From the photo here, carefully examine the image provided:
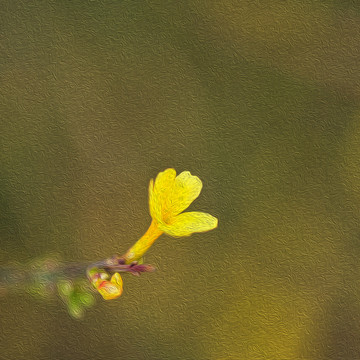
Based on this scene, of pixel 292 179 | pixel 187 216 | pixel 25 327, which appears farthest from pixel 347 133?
pixel 25 327

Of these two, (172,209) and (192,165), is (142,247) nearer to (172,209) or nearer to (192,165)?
(172,209)

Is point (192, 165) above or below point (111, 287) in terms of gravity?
above

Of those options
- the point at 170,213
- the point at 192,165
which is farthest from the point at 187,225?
the point at 192,165

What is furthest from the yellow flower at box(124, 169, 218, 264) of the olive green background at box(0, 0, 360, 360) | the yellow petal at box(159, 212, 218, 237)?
the olive green background at box(0, 0, 360, 360)

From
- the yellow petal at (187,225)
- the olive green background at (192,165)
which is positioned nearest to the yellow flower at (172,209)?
the yellow petal at (187,225)

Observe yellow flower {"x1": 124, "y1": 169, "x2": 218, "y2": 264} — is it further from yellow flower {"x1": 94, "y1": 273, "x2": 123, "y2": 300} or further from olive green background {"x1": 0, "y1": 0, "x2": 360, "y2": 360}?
olive green background {"x1": 0, "y1": 0, "x2": 360, "y2": 360}

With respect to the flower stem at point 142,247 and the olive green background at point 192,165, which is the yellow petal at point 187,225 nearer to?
the flower stem at point 142,247

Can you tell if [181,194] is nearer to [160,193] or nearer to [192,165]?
[160,193]

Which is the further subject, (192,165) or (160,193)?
(192,165)
